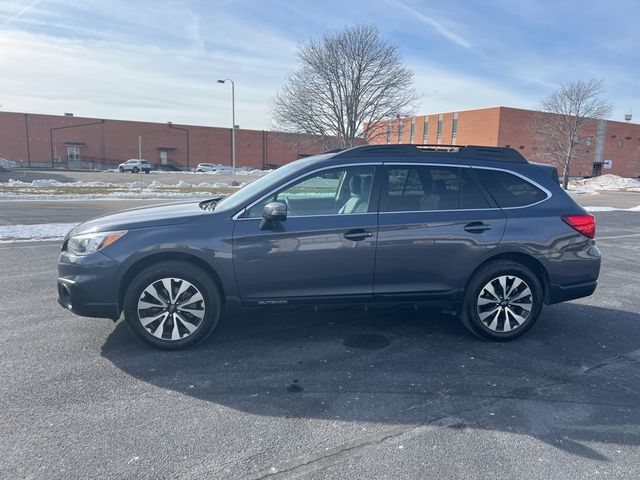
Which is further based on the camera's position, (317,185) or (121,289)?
(317,185)

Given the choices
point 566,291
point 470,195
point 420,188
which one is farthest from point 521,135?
point 420,188

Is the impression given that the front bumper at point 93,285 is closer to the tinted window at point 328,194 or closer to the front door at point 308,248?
the front door at point 308,248

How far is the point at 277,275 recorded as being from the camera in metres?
4.22

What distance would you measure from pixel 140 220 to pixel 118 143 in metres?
68.0

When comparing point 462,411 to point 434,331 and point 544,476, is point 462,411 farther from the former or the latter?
point 434,331

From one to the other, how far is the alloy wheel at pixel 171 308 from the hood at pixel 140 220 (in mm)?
510

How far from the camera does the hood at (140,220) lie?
4156mm

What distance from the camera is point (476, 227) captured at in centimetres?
448

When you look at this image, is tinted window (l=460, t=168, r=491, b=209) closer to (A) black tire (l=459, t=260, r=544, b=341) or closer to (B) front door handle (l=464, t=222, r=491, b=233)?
(B) front door handle (l=464, t=222, r=491, b=233)

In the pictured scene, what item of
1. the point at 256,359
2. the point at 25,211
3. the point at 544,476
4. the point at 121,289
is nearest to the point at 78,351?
the point at 121,289

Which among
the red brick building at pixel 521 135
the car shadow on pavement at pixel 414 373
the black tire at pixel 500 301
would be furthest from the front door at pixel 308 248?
the red brick building at pixel 521 135

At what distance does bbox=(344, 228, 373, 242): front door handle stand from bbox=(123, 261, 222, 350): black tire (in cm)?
127

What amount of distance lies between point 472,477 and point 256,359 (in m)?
2.06

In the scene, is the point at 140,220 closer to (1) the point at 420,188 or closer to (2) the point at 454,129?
(1) the point at 420,188
